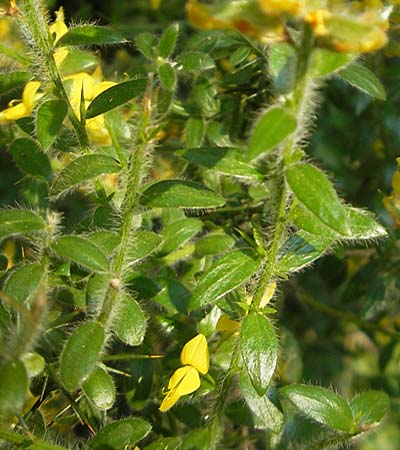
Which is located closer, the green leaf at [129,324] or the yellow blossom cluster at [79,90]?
the green leaf at [129,324]

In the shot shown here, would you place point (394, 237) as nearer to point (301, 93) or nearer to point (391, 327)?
point (391, 327)

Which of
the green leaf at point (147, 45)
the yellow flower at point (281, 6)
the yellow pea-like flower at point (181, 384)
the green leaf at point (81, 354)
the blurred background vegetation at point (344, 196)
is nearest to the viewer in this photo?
the yellow flower at point (281, 6)

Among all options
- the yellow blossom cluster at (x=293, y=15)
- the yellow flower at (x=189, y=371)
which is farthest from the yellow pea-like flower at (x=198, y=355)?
the yellow blossom cluster at (x=293, y=15)

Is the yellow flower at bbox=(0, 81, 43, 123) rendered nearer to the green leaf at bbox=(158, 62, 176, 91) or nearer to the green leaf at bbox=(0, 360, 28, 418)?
the green leaf at bbox=(158, 62, 176, 91)

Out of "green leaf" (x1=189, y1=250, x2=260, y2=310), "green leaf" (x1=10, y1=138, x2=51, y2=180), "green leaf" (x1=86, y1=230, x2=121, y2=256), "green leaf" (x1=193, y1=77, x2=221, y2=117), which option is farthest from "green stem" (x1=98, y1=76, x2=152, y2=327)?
"green leaf" (x1=193, y1=77, x2=221, y2=117)

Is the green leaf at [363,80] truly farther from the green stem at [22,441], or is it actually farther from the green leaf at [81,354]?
the green stem at [22,441]

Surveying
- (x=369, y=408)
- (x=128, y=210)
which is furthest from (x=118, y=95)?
(x=369, y=408)
